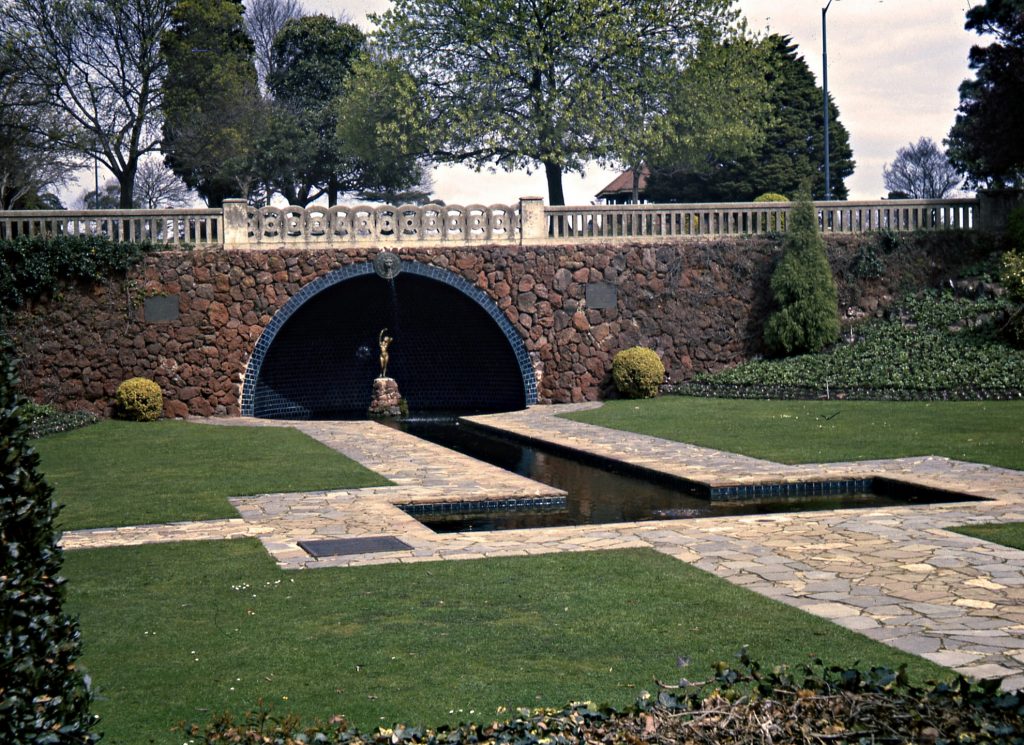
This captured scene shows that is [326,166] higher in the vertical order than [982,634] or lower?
higher

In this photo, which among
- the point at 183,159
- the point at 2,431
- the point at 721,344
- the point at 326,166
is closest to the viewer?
the point at 2,431

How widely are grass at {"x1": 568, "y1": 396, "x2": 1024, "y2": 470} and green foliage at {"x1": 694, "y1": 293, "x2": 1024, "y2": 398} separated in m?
0.83

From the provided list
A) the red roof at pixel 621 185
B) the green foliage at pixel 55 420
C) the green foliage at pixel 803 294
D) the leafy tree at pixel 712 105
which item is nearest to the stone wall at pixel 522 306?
the green foliage at pixel 803 294

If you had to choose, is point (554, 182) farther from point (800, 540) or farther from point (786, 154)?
point (800, 540)

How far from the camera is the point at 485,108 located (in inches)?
1479

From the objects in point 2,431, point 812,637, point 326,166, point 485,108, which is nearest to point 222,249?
point 485,108

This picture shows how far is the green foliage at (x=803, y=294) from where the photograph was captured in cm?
2652

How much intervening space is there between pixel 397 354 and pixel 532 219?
5.44 m

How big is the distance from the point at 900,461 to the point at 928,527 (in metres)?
4.60

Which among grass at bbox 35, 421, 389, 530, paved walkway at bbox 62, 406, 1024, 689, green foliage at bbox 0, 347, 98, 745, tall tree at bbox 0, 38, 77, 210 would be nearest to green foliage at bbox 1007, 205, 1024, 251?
paved walkway at bbox 62, 406, 1024, 689

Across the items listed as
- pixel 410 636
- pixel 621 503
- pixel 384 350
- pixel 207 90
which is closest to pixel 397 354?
pixel 384 350

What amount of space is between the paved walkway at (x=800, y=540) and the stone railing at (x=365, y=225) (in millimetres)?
10384

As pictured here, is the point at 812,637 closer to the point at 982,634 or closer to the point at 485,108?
the point at 982,634

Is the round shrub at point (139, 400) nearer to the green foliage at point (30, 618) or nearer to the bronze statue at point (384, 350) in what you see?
the bronze statue at point (384, 350)
